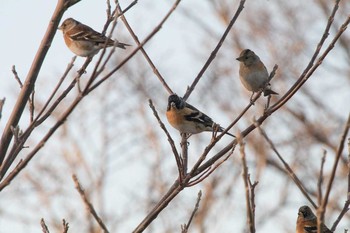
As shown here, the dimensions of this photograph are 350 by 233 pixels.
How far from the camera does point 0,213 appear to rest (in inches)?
831

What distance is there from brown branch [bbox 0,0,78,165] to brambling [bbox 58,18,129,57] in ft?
11.6

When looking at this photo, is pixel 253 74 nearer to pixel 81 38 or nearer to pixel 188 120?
pixel 188 120

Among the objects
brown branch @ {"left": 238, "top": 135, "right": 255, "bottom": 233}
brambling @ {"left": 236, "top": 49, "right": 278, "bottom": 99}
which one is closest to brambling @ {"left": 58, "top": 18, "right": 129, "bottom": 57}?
brambling @ {"left": 236, "top": 49, "right": 278, "bottom": 99}

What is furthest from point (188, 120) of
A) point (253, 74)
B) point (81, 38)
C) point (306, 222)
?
point (81, 38)

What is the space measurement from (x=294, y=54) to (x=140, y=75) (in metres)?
4.73

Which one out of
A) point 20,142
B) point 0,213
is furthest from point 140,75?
point 20,142

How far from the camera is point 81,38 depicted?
23.8 feet

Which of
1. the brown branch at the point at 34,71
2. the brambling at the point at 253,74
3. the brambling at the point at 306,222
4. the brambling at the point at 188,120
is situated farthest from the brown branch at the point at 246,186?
the brambling at the point at 253,74

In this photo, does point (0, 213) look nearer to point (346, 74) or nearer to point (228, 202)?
point (228, 202)

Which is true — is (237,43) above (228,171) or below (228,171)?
above

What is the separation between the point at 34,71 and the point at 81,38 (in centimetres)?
417

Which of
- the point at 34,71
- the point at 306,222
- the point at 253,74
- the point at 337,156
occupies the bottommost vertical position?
the point at 337,156

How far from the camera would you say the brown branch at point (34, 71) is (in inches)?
122

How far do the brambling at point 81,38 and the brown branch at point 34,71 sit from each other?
3.55m
